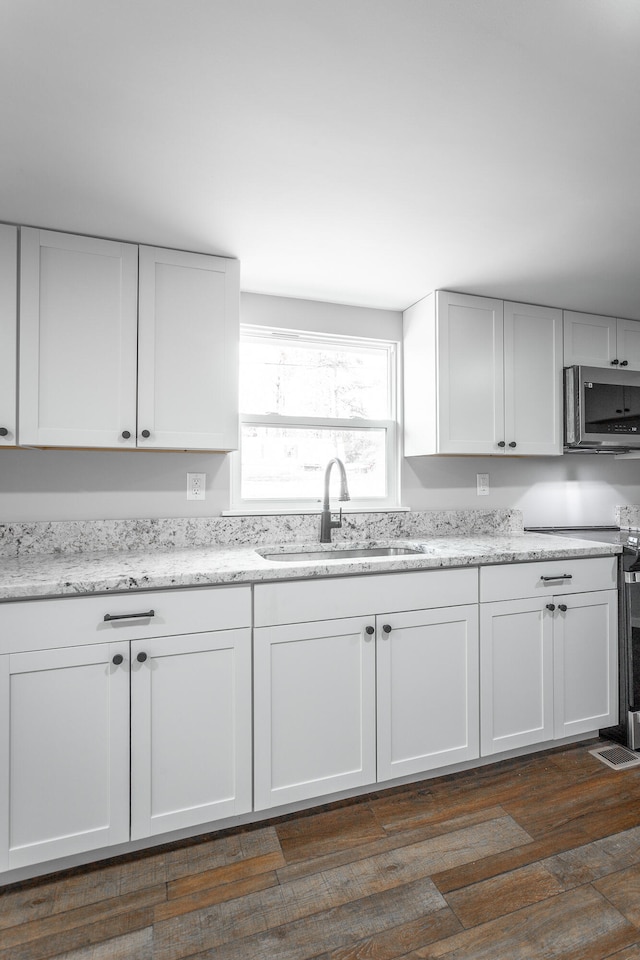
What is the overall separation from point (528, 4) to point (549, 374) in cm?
199

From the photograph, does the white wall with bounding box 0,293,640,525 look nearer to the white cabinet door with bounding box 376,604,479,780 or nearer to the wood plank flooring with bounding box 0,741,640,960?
the white cabinet door with bounding box 376,604,479,780

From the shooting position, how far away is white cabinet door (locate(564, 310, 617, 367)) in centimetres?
290

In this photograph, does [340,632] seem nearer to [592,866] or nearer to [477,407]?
[592,866]

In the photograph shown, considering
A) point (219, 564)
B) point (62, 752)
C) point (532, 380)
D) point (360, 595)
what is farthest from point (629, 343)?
point (62, 752)

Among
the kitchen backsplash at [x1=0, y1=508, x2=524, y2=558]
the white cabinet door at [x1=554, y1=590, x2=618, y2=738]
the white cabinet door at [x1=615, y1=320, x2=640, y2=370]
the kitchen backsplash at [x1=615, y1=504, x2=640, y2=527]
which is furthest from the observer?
the kitchen backsplash at [x1=615, y1=504, x2=640, y2=527]

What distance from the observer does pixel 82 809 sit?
163cm

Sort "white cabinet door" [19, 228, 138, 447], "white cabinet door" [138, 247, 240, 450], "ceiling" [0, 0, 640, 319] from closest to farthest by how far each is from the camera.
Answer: "ceiling" [0, 0, 640, 319], "white cabinet door" [19, 228, 138, 447], "white cabinet door" [138, 247, 240, 450]

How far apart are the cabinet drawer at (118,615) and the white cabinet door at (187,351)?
0.69 m

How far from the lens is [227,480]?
A: 256 centimetres

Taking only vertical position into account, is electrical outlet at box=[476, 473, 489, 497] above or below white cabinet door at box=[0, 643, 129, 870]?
above

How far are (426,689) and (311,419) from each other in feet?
4.71

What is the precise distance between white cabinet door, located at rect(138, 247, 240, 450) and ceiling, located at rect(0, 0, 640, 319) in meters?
0.12

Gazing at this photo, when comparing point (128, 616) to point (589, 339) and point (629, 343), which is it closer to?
point (589, 339)

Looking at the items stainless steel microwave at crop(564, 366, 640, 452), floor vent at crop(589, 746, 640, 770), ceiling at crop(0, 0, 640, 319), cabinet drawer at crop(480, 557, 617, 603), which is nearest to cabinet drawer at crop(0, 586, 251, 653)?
cabinet drawer at crop(480, 557, 617, 603)
